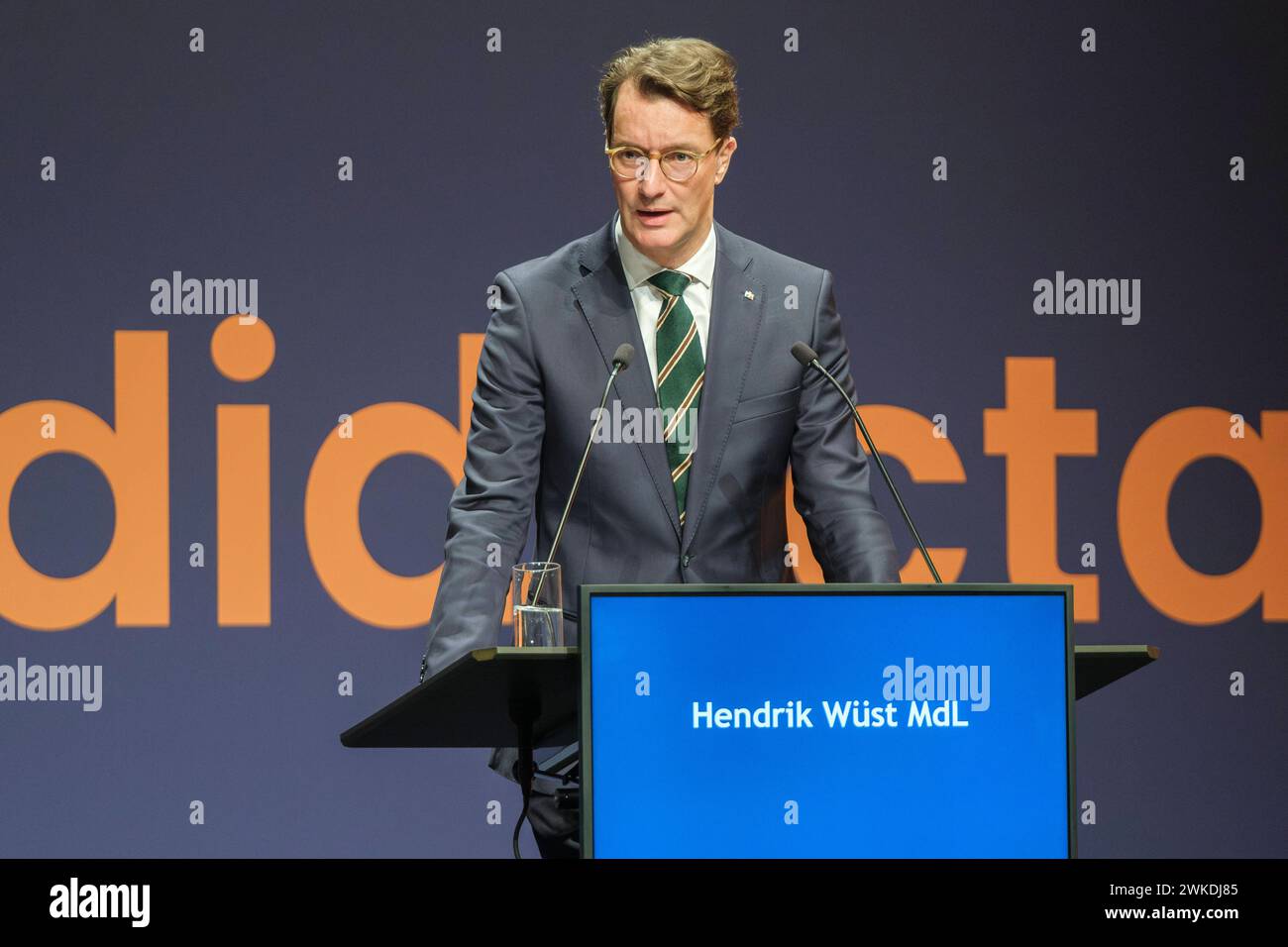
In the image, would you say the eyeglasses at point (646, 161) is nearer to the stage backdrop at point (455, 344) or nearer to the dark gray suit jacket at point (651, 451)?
the dark gray suit jacket at point (651, 451)

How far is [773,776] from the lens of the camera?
161 centimetres

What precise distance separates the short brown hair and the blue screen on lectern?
1208 mm

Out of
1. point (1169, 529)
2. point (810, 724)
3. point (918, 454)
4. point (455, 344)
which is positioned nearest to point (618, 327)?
point (810, 724)

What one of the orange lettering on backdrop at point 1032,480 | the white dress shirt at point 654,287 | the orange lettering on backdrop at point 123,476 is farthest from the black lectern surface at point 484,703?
the orange lettering on backdrop at point 1032,480

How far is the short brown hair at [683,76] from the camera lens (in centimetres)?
255

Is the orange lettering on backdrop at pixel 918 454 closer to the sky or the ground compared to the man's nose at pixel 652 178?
closer to the ground

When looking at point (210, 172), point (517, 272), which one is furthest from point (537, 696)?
point (210, 172)

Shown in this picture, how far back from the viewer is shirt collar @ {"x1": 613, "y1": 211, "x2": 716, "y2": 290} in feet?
8.83

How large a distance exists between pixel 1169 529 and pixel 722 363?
6.78 feet

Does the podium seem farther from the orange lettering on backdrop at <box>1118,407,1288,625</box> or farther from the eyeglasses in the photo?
the orange lettering on backdrop at <box>1118,407,1288,625</box>

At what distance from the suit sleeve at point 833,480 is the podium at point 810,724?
28.5 inches

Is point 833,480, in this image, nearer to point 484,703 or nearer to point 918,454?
point 484,703

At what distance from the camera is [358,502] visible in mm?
4035
